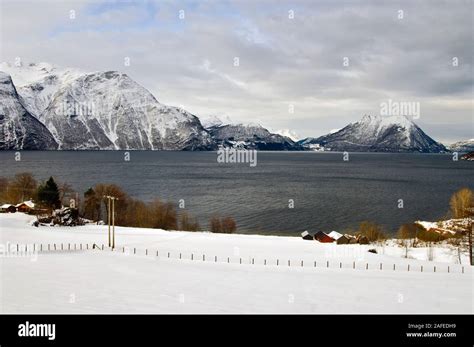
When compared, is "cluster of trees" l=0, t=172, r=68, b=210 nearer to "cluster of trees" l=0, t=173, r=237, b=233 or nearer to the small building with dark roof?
"cluster of trees" l=0, t=173, r=237, b=233

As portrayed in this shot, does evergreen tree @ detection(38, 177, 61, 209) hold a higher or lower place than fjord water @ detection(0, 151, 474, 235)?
higher

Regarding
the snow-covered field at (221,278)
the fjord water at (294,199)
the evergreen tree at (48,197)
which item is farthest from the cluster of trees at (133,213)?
the snow-covered field at (221,278)

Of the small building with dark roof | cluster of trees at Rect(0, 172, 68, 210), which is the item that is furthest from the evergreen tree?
the small building with dark roof

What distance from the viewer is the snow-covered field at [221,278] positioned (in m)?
25.1

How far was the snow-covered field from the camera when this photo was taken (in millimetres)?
25141

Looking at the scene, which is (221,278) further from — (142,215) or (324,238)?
(142,215)

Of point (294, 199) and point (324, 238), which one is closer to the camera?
point (324, 238)

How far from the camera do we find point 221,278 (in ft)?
106

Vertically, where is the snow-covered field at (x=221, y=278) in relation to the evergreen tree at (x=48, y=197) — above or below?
below

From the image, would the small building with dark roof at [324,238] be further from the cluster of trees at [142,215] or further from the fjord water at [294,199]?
the cluster of trees at [142,215]

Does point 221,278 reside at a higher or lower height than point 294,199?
lower

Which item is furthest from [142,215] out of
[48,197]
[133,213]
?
[48,197]
